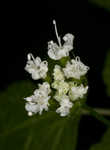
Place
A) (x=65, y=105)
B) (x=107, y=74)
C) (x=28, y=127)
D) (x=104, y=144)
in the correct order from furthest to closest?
(x=107, y=74)
(x=28, y=127)
(x=104, y=144)
(x=65, y=105)

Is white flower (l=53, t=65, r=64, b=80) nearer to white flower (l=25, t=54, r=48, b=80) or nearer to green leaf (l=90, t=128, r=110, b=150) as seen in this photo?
white flower (l=25, t=54, r=48, b=80)

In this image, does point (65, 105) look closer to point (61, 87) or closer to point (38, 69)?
point (61, 87)

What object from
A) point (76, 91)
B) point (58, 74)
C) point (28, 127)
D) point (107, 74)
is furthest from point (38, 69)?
point (107, 74)

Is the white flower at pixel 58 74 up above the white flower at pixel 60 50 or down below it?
below

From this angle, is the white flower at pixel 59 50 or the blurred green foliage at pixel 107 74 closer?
the white flower at pixel 59 50

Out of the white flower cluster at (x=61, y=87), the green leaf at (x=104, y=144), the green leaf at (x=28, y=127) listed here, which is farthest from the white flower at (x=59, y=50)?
the green leaf at (x=104, y=144)

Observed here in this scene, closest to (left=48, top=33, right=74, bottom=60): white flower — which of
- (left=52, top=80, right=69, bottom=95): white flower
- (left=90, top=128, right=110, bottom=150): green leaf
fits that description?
(left=52, top=80, right=69, bottom=95): white flower

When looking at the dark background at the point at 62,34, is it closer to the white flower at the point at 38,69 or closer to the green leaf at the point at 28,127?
the green leaf at the point at 28,127
